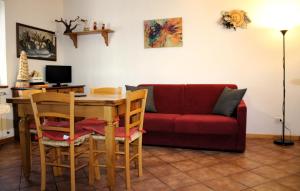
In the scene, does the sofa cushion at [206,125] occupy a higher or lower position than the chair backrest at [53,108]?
lower

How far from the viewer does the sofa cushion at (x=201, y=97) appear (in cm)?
399

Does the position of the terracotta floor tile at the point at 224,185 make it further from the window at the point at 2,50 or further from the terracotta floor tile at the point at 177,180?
the window at the point at 2,50

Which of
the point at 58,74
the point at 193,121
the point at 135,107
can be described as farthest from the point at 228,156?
the point at 58,74

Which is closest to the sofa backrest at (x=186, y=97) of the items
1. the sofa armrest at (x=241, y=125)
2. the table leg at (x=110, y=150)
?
the sofa armrest at (x=241, y=125)

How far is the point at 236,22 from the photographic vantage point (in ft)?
13.6

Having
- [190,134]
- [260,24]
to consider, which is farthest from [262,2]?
[190,134]

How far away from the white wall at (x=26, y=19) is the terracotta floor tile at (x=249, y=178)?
3474mm

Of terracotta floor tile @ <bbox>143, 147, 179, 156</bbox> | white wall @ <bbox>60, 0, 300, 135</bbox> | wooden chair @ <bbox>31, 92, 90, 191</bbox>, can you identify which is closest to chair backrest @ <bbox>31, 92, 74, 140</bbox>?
wooden chair @ <bbox>31, 92, 90, 191</bbox>

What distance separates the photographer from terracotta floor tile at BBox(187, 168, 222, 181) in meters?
2.59

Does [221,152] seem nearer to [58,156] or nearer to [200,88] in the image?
[200,88]

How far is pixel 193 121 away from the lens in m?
3.48

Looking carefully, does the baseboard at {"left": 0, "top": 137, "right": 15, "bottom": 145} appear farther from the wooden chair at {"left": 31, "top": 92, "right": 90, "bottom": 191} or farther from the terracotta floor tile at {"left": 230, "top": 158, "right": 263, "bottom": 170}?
the terracotta floor tile at {"left": 230, "top": 158, "right": 263, "bottom": 170}

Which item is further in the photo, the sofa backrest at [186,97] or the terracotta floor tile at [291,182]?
the sofa backrest at [186,97]

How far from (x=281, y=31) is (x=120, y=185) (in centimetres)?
312
